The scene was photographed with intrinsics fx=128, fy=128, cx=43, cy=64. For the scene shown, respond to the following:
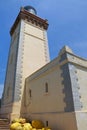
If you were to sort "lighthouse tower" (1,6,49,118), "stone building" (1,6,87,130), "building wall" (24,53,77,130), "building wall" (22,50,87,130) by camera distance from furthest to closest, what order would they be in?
"lighthouse tower" (1,6,49,118) < "building wall" (24,53,77,130) < "stone building" (1,6,87,130) < "building wall" (22,50,87,130)

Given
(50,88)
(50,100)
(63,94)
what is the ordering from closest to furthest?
(63,94), (50,100), (50,88)

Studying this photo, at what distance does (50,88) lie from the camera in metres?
8.64

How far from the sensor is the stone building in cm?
668

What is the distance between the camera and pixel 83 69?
812cm

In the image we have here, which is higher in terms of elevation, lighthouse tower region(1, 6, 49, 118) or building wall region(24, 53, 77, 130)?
lighthouse tower region(1, 6, 49, 118)

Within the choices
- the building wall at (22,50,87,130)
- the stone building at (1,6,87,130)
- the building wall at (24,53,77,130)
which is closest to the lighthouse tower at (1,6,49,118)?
the stone building at (1,6,87,130)

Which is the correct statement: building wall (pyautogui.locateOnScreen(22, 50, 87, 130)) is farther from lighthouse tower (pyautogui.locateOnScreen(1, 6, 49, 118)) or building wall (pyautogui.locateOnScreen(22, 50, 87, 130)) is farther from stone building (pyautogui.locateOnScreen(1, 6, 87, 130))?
lighthouse tower (pyautogui.locateOnScreen(1, 6, 49, 118))

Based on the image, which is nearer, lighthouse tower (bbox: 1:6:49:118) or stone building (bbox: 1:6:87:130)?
stone building (bbox: 1:6:87:130)

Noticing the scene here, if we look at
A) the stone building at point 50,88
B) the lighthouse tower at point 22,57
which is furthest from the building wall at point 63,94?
the lighthouse tower at point 22,57

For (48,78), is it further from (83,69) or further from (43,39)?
(43,39)

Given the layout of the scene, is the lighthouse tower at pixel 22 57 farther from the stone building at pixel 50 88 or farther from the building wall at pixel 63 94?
the building wall at pixel 63 94

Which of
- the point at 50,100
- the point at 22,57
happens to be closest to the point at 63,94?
the point at 50,100

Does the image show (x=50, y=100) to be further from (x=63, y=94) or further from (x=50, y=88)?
(x=63, y=94)

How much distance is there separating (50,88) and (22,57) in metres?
6.02
